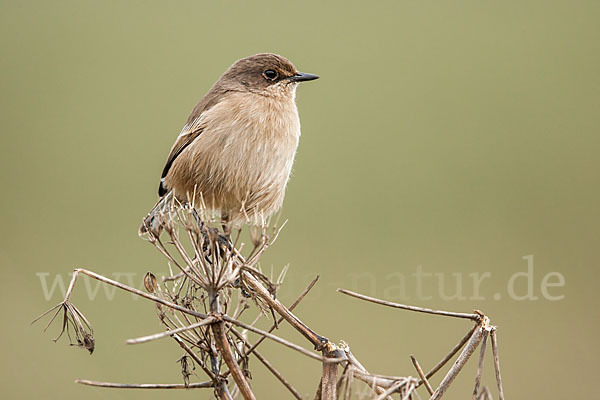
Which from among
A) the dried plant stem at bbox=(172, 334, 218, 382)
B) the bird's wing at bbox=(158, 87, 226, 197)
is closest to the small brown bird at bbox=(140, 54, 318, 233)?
the bird's wing at bbox=(158, 87, 226, 197)

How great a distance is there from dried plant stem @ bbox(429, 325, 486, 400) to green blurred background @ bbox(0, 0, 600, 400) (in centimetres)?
304

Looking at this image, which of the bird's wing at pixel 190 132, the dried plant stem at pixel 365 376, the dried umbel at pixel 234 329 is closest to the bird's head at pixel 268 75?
the bird's wing at pixel 190 132

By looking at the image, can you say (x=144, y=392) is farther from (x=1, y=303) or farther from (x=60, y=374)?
(x=1, y=303)

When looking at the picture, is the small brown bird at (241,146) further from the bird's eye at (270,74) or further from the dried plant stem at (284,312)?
the dried plant stem at (284,312)

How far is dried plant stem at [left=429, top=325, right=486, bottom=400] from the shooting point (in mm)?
1469

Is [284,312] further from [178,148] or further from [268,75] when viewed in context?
[268,75]

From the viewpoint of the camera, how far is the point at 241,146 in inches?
144

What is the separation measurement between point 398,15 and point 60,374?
646cm

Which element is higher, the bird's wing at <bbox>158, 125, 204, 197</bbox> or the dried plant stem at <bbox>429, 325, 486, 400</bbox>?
the bird's wing at <bbox>158, 125, 204, 197</bbox>

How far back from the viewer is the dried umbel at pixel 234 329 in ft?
5.00

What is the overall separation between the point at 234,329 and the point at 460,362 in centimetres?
60

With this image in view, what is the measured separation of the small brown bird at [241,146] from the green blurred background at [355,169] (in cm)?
71

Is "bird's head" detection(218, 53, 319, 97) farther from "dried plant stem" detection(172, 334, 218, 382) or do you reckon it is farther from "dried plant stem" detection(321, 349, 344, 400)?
"dried plant stem" detection(321, 349, 344, 400)

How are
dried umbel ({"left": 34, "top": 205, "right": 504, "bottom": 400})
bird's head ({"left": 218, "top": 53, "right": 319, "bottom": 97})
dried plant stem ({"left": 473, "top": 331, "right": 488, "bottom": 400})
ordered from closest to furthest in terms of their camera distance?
dried plant stem ({"left": 473, "top": 331, "right": 488, "bottom": 400}) < dried umbel ({"left": 34, "top": 205, "right": 504, "bottom": 400}) < bird's head ({"left": 218, "top": 53, "right": 319, "bottom": 97})
